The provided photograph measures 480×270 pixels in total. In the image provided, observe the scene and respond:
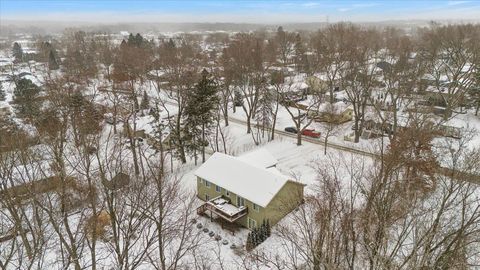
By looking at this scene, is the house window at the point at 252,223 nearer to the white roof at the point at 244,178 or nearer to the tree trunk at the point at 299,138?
the white roof at the point at 244,178

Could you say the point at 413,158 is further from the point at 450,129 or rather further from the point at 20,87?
the point at 20,87

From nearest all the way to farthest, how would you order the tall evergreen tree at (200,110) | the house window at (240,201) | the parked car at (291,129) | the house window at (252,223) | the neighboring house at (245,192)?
the neighboring house at (245,192)
the house window at (252,223)
the house window at (240,201)
the tall evergreen tree at (200,110)
the parked car at (291,129)

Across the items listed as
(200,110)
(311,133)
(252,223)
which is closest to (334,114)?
(311,133)

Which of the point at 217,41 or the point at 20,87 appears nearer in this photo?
the point at 20,87

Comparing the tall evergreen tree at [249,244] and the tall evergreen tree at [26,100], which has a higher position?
the tall evergreen tree at [26,100]

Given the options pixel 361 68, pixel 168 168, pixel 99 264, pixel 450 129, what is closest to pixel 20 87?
pixel 168 168

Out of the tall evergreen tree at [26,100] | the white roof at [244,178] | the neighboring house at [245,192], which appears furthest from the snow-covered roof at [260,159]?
the tall evergreen tree at [26,100]

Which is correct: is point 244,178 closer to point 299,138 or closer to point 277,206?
point 277,206
